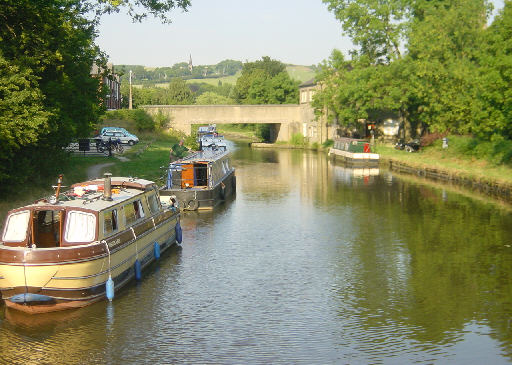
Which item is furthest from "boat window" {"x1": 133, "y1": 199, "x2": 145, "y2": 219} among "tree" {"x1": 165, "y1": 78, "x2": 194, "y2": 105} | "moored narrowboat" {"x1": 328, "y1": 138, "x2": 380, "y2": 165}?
"tree" {"x1": 165, "y1": 78, "x2": 194, "y2": 105}

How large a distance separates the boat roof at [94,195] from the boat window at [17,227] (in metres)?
0.20

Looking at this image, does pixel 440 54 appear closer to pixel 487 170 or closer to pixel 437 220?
pixel 487 170

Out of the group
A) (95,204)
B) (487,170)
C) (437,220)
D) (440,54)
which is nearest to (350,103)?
(440,54)

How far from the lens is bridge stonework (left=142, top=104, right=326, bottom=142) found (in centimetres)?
8188

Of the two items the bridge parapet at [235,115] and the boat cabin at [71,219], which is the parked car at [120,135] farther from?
the boat cabin at [71,219]

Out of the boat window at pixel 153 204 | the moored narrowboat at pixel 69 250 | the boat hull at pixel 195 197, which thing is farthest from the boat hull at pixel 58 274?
the boat hull at pixel 195 197

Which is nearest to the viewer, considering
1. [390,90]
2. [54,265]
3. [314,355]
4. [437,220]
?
[314,355]

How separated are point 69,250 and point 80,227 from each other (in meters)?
1.10

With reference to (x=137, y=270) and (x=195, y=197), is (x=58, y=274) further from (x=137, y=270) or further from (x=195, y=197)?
(x=195, y=197)

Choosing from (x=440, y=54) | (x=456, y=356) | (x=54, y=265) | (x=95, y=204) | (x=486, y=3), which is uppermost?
(x=486, y=3)

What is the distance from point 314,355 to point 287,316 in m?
2.43

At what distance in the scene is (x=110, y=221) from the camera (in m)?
16.3

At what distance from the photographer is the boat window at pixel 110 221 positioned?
15942 mm

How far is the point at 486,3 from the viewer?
196 ft
